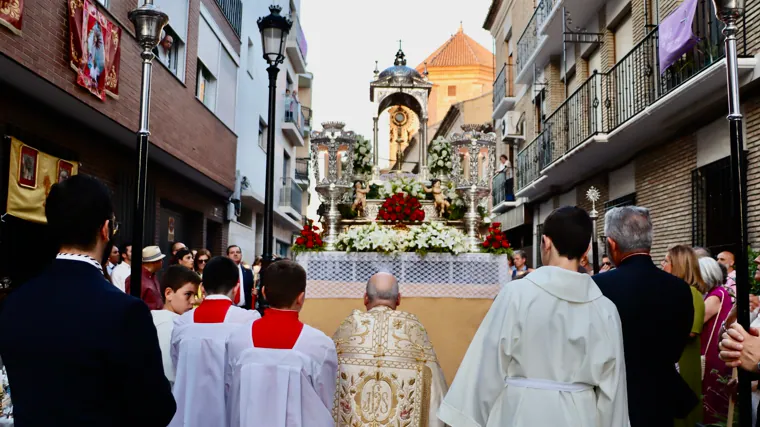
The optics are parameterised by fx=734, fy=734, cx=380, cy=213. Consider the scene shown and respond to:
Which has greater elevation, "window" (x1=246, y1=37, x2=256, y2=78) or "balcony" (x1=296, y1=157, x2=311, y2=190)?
"window" (x1=246, y1=37, x2=256, y2=78)

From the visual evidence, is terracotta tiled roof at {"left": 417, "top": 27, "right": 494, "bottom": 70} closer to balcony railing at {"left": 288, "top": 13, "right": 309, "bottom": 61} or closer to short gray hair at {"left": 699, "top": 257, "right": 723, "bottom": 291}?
balcony railing at {"left": 288, "top": 13, "right": 309, "bottom": 61}

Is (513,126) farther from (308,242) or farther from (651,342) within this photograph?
(651,342)

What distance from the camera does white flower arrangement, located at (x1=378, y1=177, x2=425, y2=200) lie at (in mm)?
8883

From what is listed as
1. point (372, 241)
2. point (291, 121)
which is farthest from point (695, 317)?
point (291, 121)

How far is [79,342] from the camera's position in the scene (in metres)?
2.21

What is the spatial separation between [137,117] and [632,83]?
337 inches

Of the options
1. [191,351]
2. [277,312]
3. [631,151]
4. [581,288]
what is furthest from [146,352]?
[631,151]

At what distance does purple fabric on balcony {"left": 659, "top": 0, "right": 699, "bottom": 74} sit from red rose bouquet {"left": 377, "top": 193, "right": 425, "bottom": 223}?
190 inches

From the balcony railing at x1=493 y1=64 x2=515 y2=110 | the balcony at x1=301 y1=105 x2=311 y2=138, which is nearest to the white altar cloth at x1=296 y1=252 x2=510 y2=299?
the balcony railing at x1=493 y1=64 x2=515 y2=110

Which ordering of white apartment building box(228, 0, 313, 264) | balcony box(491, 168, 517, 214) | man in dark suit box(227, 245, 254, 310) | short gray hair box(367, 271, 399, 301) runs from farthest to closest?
1. balcony box(491, 168, 517, 214)
2. white apartment building box(228, 0, 313, 264)
3. man in dark suit box(227, 245, 254, 310)
4. short gray hair box(367, 271, 399, 301)

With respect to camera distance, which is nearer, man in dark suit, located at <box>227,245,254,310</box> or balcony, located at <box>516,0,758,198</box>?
man in dark suit, located at <box>227,245,254,310</box>

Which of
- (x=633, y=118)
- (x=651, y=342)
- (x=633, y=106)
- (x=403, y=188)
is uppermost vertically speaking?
(x=633, y=106)

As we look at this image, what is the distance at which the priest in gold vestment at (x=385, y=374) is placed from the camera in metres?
4.50

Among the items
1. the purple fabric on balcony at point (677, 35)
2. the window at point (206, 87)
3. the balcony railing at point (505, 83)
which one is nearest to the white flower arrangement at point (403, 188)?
the purple fabric on balcony at point (677, 35)
